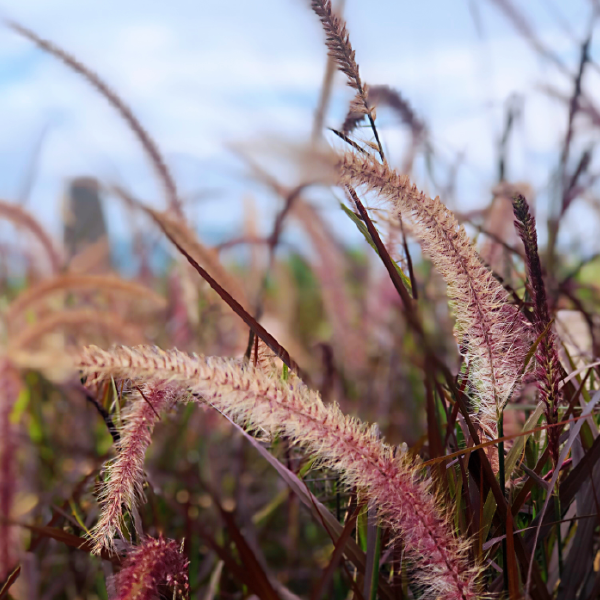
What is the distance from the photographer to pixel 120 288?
83 centimetres

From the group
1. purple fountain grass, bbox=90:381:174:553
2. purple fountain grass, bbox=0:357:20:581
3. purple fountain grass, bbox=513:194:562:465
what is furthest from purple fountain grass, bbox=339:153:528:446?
purple fountain grass, bbox=0:357:20:581

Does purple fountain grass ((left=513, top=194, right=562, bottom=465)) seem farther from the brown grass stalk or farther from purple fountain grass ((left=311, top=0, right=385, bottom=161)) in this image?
the brown grass stalk

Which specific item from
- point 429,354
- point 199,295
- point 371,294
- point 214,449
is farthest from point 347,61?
point 371,294

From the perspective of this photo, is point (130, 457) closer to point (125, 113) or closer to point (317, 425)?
point (317, 425)

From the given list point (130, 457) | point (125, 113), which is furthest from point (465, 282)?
point (125, 113)

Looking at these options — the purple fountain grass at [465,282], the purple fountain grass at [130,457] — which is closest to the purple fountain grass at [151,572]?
the purple fountain grass at [130,457]

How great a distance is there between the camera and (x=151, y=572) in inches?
13.2

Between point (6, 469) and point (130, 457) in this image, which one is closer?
point (130, 457)

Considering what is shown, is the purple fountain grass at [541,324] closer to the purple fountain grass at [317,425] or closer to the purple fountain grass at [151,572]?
the purple fountain grass at [317,425]

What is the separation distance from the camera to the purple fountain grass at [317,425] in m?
0.30

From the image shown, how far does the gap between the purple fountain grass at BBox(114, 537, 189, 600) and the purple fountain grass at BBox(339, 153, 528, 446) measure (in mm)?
207

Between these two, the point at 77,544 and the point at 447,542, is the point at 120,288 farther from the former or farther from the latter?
the point at 447,542

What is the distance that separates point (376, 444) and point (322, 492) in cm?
30

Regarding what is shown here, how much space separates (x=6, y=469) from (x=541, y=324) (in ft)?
2.11
